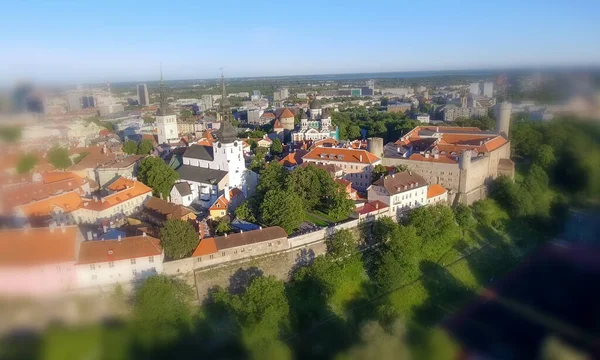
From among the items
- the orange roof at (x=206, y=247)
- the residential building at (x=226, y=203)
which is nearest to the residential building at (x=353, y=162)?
the residential building at (x=226, y=203)

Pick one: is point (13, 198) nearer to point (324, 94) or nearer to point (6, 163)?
point (6, 163)

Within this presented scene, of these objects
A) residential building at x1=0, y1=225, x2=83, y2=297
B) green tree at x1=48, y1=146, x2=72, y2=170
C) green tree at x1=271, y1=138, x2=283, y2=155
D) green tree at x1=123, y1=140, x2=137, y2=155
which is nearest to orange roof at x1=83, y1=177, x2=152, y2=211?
green tree at x1=48, y1=146, x2=72, y2=170

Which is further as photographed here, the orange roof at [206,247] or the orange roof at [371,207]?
the orange roof at [371,207]

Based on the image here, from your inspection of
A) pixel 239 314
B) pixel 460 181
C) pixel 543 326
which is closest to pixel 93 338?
pixel 543 326

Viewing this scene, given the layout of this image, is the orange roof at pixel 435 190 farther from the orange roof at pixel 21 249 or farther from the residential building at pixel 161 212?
the orange roof at pixel 21 249

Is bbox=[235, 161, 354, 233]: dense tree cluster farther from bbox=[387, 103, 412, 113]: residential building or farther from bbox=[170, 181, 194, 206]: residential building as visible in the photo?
bbox=[387, 103, 412, 113]: residential building

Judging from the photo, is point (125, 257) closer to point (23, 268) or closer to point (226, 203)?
point (226, 203)
